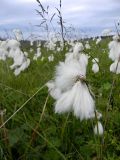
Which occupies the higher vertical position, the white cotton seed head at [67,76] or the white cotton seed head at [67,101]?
the white cotton seed head at [67,76]

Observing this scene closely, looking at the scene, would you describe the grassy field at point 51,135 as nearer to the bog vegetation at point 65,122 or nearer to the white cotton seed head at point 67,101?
the bog vegetation at point 65,122

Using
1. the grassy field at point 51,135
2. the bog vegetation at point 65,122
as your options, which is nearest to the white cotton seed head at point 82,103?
the bog vegetation at point 65,122

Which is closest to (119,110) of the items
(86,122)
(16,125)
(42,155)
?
(86,122)

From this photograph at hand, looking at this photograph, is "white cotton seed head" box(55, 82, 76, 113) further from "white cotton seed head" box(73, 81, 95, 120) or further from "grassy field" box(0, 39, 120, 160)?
"grassy field" box(0, 39, 120, 160)

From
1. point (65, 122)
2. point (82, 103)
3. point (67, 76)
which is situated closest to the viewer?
point (82, 103)

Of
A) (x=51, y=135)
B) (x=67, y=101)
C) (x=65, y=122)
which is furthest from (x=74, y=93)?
(x=51, y=135)

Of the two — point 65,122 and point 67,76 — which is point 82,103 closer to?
point 67,76

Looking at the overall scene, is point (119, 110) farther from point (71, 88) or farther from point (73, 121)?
point (71, 88)

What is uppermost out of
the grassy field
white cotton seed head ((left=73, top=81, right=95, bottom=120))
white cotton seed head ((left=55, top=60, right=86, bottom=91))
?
white cotton seed head ((left=55, top=60, right=86, bottom=91))

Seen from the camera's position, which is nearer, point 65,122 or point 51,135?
point 65,122

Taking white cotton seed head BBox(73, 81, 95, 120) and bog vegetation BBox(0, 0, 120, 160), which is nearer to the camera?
white cotton seed head BBox(73, 81, 95, 120)

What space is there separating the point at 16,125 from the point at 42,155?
1.86 ft

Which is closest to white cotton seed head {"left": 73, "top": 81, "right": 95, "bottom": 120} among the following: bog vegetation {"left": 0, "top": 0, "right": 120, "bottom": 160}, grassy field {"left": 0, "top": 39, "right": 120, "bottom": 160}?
bog vegetation {"left": 0, "top": 0, "right": 120, "bottom": 160}

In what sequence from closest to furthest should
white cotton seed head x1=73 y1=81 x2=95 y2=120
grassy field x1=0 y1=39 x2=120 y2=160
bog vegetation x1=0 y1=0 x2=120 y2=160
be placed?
white cotton seed head x1=73 y1=81 x2=95 y2=120 → bog vegetation x1=0 y1=0 x2=120 y2=160 → grassy field x1=0 y1=39 x2=120 y2=160
